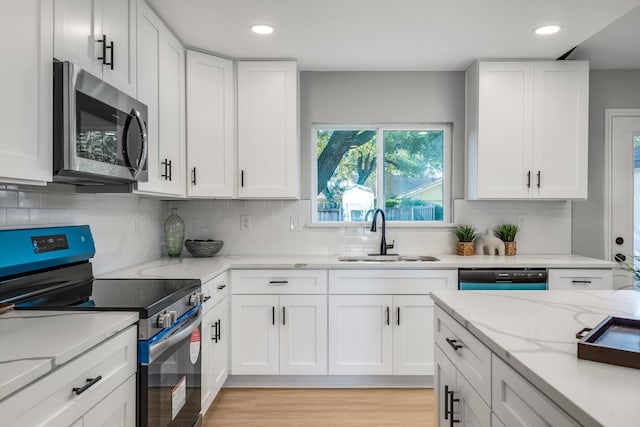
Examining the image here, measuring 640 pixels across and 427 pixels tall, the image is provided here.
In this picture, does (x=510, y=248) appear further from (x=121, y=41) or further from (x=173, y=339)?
(x=121, y=41)

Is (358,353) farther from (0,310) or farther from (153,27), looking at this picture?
(153,27)

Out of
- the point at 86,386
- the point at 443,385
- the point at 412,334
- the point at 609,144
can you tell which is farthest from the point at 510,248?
the point at 86,386

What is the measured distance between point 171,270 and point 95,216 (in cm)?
52

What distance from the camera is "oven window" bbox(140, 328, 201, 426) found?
162cm

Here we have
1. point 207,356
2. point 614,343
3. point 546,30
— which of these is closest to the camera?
point 614,343

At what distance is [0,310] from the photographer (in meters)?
1.45

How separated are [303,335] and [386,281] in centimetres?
69

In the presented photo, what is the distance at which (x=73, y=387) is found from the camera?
115 cm

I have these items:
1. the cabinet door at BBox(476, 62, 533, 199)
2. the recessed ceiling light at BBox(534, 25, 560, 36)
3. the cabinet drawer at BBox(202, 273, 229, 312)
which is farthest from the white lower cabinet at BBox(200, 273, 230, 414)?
the recessed ceiling light at BBox(534, 25, 560, 36)

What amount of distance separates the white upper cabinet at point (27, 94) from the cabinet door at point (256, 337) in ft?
5.84

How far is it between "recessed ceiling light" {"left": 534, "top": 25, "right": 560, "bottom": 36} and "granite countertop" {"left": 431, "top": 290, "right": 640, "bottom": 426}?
1.75 metres

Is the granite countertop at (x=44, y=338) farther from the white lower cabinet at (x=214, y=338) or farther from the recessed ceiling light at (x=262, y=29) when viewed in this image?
the recessed ceiling light at (x=262, y=29)

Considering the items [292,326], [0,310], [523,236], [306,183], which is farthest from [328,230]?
[0,310]

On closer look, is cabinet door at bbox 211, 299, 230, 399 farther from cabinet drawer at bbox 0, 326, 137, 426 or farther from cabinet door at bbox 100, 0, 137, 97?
cabinet door at bbox 100, 0, 137, 97
